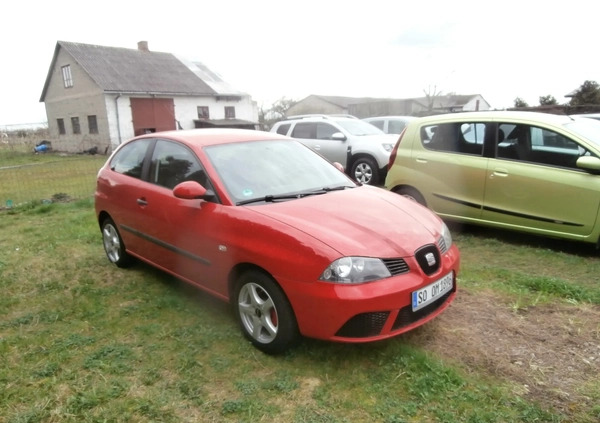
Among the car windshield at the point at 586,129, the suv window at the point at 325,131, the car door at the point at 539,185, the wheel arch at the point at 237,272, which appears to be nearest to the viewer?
the wheel arch at the point at 237,272

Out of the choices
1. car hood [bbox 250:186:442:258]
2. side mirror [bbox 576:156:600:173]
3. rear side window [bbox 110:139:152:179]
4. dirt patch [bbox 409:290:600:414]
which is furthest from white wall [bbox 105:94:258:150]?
dirt patch [bbox 409:290:600:414]

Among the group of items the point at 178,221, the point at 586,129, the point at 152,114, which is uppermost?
the point at 152,114

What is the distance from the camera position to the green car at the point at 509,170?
4871 millimetres

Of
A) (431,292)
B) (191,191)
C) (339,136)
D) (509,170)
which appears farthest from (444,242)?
(339,136)

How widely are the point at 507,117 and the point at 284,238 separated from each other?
155 inches

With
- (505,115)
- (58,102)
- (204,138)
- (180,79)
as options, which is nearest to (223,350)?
(204,138)

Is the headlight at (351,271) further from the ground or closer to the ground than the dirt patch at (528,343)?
further from the ground

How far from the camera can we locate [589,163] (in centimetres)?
470

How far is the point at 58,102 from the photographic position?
31.6 m

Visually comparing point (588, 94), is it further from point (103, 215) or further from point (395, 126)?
point (103, 215)

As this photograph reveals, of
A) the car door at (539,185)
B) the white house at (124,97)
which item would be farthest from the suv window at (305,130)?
the white house at (124,97)

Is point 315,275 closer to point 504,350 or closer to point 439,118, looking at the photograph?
point 504,350

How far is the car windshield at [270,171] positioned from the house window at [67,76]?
98.7ft

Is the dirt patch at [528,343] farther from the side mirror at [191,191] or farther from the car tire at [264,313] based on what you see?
the side mirror at [191,191]
